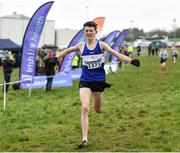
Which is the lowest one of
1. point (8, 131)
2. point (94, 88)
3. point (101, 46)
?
point (8, 131)

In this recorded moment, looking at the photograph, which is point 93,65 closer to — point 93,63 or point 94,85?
point 93,63

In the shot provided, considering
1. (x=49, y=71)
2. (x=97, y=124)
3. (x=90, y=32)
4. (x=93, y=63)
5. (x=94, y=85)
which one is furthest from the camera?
(x=49, y=71)

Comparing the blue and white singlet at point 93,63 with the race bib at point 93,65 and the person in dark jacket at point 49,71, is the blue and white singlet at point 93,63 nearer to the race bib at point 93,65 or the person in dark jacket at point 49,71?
the race bib at point 93,65

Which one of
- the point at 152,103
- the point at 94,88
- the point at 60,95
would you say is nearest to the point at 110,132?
the point at 94,88

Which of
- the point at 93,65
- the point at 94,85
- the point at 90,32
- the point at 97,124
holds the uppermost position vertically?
the point at 90,32

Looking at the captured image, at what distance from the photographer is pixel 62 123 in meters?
11.2

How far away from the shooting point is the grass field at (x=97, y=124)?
810 cm

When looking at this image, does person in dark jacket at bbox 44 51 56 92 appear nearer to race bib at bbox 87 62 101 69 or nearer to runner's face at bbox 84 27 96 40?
race bib at bbox 87 62 101 69

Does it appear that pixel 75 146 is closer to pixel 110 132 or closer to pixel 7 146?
pixel 7 146

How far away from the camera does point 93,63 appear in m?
8.08

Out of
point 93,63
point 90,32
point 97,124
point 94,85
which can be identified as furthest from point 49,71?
point 90,32

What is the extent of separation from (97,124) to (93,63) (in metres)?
3.09

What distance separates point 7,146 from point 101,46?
223cm

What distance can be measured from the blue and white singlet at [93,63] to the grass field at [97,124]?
109 cm
